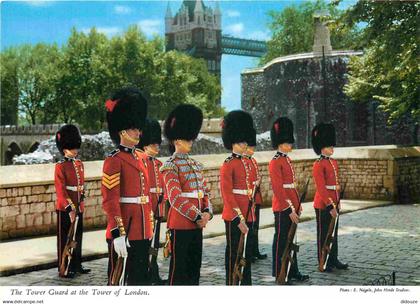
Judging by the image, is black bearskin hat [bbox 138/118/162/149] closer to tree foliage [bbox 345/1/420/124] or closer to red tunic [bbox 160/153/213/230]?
Answer: red tunic [bbox 160/153/213/230]

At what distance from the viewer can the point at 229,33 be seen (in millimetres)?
7801

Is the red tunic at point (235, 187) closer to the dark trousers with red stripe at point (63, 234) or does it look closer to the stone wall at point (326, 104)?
the dark trousers with red stripe at point (63, 234)

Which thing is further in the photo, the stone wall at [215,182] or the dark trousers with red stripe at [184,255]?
the stone wall at [215,182]

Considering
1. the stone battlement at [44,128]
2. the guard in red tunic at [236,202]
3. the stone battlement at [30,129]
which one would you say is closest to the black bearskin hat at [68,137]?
the guard in red tunic at [236,202]

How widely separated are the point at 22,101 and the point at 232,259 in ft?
59.2

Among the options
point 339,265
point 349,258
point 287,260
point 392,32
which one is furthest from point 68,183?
point 392,32

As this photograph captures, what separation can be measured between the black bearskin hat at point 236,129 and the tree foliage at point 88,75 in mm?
15858

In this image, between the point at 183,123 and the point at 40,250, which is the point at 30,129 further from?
the point at 183,123

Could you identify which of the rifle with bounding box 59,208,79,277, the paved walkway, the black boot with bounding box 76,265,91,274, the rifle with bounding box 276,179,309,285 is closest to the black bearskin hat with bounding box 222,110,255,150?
the rifle with bounding box 276,179,309,285

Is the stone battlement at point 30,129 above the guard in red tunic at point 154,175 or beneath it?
above

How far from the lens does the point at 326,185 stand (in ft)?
21.9

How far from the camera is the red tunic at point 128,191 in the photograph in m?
4.46
